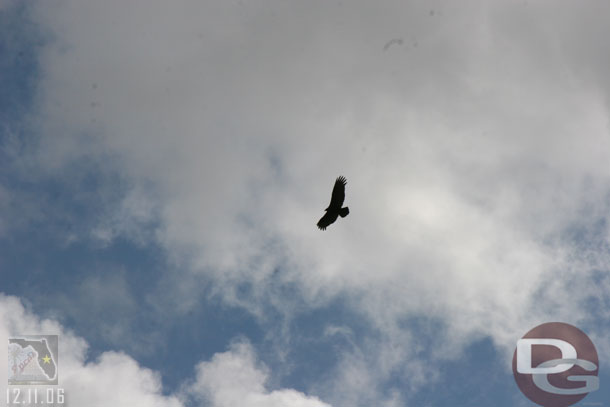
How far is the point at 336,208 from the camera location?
52.4 m

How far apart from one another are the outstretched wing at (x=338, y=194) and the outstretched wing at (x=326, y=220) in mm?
590

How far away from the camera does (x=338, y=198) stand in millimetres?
51969

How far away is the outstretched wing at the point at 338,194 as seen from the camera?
5172 centimetres

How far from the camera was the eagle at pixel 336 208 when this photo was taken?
51781mm

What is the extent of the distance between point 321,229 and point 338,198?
2285mm

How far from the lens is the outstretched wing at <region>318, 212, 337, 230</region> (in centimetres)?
5253

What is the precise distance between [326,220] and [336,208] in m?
0.98

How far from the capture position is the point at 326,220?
52.7 meters

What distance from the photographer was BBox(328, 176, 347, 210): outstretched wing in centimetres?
5172

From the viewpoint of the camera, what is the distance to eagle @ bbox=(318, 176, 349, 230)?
5178 centimetres

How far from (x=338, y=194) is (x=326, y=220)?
1.92m

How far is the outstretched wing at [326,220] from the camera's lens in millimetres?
52531

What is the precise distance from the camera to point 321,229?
2078 inches
